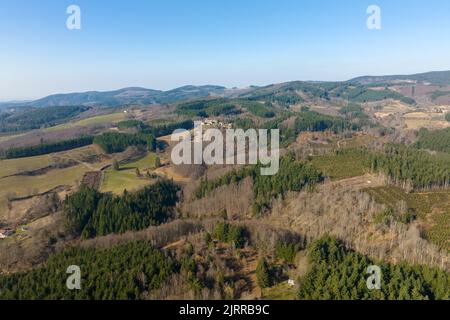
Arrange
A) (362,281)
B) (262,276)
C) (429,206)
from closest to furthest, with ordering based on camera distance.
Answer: (362,281) < (262,276) < (429,206)

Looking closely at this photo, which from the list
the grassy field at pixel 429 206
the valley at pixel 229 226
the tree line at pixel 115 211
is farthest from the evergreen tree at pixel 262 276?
the tree line at pixel 115 211

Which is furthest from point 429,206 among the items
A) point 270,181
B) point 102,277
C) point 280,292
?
point 102,277

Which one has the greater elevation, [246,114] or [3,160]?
[246,114]

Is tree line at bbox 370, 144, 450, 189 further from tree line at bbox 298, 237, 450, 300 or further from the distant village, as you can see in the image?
the distant village

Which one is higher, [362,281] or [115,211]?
[362,281]

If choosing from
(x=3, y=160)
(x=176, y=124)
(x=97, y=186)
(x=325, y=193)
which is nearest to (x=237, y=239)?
(x=325, y=193)

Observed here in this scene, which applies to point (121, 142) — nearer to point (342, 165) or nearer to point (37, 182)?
point (37, 182)
